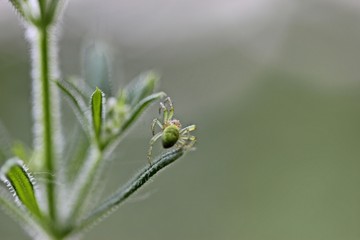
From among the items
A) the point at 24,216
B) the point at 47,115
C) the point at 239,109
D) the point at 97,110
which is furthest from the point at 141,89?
the point at 239,109

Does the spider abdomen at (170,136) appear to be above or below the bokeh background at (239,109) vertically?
above

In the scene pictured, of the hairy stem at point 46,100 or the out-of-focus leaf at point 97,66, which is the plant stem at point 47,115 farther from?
the out-of-focus leaf at point 97,66

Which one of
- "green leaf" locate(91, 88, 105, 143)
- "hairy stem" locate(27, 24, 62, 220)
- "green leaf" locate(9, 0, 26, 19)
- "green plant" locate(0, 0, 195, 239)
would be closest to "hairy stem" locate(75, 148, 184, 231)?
"green plant" locate(0, 0, 195, 239)

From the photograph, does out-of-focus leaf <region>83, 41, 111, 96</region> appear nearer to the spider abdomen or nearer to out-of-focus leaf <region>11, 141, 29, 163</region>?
out-of-focus leaf <region>11, 141, 29, 163</region>

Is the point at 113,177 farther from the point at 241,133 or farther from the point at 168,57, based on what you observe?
the point at 168,57

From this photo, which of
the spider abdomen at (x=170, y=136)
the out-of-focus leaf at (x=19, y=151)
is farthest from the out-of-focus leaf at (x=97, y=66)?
the spider abdomen at (x=170, y=136)

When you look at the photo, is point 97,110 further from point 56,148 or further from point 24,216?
point 24,216
